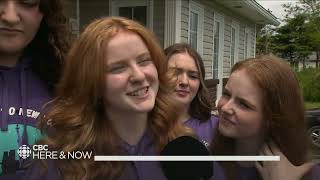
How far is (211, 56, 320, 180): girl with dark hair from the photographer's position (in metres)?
0.86

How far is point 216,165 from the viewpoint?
89cm

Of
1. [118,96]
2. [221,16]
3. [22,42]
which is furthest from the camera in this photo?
[221,16]

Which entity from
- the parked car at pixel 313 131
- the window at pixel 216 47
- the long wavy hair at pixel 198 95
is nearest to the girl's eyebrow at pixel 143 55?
the parked car at pixel 313 131

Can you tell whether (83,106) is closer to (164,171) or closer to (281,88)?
(164,171)

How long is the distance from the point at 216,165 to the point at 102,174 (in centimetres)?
24

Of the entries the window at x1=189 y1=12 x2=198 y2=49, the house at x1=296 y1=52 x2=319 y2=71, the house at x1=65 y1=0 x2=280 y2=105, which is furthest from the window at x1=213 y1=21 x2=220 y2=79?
the house at x1=296 y1=52 x2=319 y2=71

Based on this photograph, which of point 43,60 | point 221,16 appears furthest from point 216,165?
point 221,16

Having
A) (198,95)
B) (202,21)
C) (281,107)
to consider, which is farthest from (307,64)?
(202,21)

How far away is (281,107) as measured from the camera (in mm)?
866

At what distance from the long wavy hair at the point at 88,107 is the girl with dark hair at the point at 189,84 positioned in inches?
23.6

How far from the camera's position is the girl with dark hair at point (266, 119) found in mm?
860

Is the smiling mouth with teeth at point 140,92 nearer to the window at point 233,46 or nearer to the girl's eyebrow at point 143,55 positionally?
the girl's eyebrow at point 143,55

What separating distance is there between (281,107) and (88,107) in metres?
0.38

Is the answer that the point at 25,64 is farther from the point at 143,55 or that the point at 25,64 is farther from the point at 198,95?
the point at 198,95
